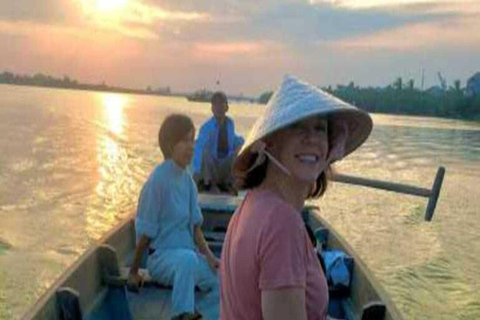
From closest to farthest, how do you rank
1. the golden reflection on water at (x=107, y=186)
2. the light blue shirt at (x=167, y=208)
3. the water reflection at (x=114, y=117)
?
the light blue shirt at (x=167, y=208), the golden reflection on water at (x=107, y=186), the water reflection at (x=114, y=117)

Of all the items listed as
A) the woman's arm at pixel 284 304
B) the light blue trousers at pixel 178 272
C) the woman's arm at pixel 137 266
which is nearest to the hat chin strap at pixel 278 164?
the woman's arm at pixel 284 304

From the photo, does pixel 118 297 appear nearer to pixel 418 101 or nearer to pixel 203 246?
pixel 203 246

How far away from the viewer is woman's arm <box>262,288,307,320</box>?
164cm

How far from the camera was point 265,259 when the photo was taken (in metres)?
1.65

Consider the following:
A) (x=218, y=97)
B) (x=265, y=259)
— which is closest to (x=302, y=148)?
(x=265, y=259)

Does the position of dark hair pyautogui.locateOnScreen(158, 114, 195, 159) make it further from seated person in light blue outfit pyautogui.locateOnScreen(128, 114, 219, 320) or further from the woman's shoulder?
the woman's shoulder

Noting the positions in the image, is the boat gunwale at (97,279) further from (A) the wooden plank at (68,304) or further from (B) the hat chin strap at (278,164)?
(B) the hat chin strap at (278,164)

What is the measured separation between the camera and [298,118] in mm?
1800

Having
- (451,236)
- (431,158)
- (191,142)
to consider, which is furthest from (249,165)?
(431,158)

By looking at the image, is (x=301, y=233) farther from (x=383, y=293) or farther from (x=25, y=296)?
(x=25, y=296)

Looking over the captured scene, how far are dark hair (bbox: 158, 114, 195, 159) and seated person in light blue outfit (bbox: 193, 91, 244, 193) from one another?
17.2 feet

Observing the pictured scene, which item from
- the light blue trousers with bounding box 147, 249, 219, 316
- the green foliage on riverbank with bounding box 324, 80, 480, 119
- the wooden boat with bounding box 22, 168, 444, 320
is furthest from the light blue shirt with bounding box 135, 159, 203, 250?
the green foliage on riverbank with bounding box 324, 80, 480, 119

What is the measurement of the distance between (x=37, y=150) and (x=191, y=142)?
73.1 ft

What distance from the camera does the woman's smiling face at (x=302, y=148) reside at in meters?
1.84
